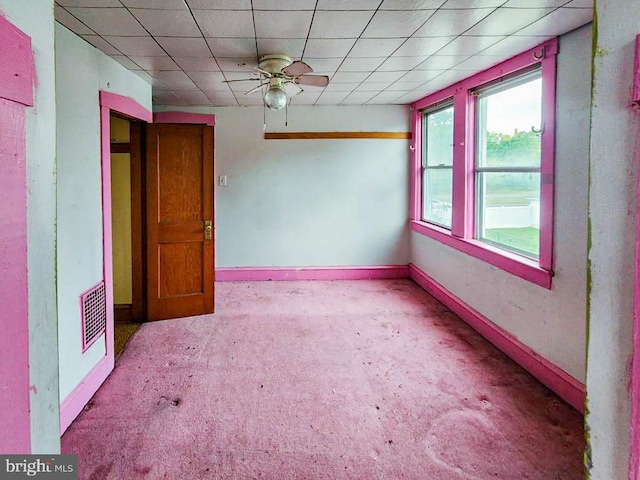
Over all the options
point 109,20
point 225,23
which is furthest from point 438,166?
point 109,20

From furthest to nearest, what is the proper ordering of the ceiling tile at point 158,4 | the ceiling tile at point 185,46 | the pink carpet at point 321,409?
the ceiling tile at point 185,46 → the ceiling tile at point 158,4 → the pink carpet at point 321,409

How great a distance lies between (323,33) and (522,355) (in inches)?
108

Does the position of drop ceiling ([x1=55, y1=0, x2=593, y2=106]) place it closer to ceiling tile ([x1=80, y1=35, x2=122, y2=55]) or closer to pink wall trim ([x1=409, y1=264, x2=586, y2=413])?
ceiling tile ([x1=80, y1=35, x2=122, y2=55])

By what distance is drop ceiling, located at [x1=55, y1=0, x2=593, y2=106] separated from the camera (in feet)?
8.41

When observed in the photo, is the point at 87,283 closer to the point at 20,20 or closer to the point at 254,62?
the point at 254,62

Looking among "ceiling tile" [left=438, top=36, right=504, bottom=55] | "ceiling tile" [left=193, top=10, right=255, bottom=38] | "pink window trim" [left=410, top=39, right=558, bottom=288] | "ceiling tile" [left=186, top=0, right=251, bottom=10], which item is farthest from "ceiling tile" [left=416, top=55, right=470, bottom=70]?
"ceiling tile" [left=186, top=0, right=251, bottom=10]

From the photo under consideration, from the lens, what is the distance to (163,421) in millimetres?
2770

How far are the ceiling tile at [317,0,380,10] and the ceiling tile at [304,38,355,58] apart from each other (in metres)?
0.60

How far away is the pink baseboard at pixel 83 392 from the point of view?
106 inches

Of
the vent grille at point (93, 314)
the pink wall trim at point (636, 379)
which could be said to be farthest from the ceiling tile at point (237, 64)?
the pink wall trim at point (636, 379)

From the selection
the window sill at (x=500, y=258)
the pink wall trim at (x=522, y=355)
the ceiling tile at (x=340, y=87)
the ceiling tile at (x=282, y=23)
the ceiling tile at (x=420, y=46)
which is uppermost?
the ceiling tile at (x=340, y=87)

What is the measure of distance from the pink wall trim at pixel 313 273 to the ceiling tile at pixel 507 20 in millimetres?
3908

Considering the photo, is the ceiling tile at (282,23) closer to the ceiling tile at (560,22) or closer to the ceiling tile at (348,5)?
the ceiling tile at (348,5)

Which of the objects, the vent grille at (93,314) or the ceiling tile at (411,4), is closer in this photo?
the ceiling tile at (411,4)
